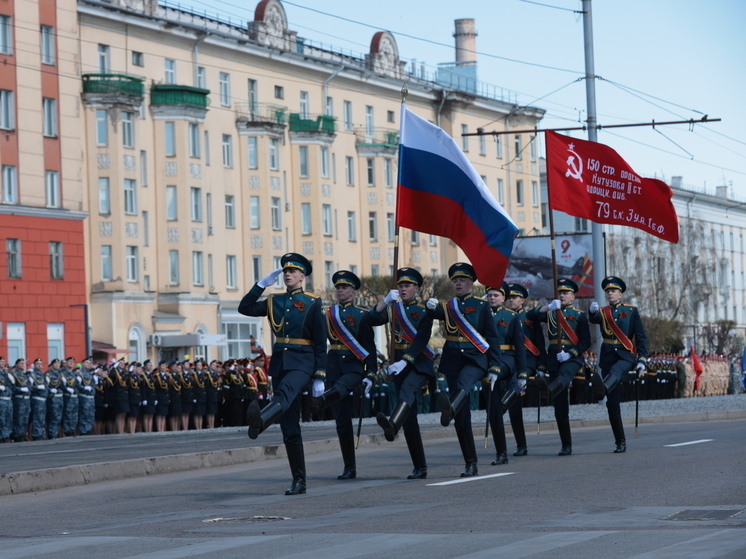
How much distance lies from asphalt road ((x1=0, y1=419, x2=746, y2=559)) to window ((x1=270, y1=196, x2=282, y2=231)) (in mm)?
48514

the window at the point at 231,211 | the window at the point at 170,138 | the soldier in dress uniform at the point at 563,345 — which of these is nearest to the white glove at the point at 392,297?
the soldier in dress uniform at the point at 563,345

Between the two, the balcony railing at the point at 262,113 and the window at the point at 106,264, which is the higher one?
the balcony railing at the point at 262,113

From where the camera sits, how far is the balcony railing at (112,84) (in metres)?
54.4

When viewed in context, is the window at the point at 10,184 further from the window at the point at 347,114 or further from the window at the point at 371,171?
the window at the point at 371,171

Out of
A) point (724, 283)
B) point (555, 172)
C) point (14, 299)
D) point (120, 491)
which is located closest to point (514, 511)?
point (120, 491)

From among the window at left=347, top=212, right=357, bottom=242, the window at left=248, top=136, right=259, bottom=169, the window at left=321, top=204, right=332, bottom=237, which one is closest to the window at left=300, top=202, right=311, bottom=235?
the window at left=321, top=204, right=332, bottom=237

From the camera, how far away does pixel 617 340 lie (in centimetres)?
1773

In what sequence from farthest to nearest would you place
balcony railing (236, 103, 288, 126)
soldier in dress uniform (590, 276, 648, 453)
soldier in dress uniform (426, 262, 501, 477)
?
1. balcony railing (236, 103, 288, 126)
2. soldier in dress uniform (590, 276, 648, 453)
3. soldier in dress uniform (426, 262, 501, 477)

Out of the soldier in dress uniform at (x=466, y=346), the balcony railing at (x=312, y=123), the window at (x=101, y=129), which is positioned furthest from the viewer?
the balcony railing at (x=312, y=123)

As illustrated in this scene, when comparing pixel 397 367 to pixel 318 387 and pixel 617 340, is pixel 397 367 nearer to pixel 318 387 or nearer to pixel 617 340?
pixel 318 387

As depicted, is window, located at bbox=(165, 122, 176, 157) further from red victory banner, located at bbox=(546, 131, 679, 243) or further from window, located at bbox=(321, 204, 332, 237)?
red victory banner, located at bbox=(546, 131, 679, 243)

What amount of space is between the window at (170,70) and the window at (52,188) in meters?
10.7

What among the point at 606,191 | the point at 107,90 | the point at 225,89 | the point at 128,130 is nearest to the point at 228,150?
the point at 225,89

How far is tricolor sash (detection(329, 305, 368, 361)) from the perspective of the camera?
14297 mm
